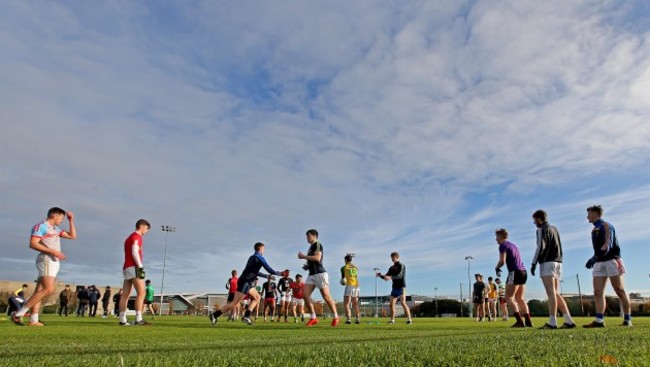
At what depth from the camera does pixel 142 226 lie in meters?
9.56

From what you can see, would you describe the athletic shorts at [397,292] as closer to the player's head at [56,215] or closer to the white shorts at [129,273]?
the white shorts at [129,273]

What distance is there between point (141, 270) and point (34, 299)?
184 centimetres

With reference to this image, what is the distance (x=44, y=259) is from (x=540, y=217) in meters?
9.16

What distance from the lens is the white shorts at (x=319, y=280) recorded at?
10172 millimetres

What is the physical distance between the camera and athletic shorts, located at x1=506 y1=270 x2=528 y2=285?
973 cm

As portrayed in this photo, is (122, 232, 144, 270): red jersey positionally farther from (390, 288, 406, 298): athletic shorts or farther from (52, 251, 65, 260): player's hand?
(390, 288, 406, 298): athletic shorts

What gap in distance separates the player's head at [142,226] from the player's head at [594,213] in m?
8.77

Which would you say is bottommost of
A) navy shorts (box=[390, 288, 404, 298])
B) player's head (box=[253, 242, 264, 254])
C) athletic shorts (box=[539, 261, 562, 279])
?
navy shorts (box=[390, 288, 404, 298])

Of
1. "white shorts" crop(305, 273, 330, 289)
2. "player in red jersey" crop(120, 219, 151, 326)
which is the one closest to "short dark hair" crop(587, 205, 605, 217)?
"white shorts" crop(305, 273, 330, 289)

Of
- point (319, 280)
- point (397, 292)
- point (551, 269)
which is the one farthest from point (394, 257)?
point (551, 269)

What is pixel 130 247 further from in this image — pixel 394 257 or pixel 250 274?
pixel 394 257

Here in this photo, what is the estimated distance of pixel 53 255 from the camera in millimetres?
8289

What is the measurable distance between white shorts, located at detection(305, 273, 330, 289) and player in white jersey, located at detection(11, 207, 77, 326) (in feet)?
16.2

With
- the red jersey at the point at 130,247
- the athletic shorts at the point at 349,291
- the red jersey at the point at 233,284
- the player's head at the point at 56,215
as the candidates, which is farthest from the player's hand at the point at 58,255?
the red jersey at the point at 233,284
